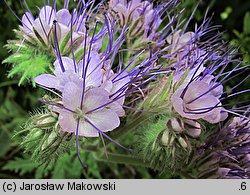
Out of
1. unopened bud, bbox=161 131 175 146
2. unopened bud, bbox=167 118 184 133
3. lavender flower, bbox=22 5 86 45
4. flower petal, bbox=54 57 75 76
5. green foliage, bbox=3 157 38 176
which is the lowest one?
unopened bud, bbox=161 131 175 146

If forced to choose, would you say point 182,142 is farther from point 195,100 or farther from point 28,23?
point 28,23

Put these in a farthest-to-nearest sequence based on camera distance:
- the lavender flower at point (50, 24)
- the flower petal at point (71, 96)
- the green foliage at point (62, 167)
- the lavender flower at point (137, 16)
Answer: the green foliage at point (62, 167), the lavender flower at point (137, 16), the lavender flower at point (50, 24), the flower petal at point (71, 96)

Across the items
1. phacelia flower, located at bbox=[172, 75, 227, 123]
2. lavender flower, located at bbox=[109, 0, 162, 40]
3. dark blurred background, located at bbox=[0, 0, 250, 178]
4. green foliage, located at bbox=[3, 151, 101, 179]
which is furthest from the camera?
dark blurred background, located at bbox=[0, 0, 250, 178]

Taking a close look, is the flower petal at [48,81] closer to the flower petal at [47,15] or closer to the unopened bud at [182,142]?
the flower petal at [47,15]

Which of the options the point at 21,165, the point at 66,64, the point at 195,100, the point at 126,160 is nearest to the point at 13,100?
the point at 21,165

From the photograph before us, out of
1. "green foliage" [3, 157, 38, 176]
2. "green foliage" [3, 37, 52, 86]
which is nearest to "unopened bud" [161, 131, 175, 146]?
"green foliage" [3, 37, 52, 86]

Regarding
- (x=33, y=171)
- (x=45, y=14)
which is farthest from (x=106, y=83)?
(x=33, y=171)

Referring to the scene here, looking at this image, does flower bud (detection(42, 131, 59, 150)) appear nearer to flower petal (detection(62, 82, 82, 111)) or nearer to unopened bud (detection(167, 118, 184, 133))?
flower petal (detection(62, 82, 82, 111))

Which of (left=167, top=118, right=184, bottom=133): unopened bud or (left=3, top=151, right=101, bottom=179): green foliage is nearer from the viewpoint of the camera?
(left=167, top=118, right=184, bottom=133): unopened bud

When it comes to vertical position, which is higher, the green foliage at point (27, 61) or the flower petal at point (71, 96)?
the green foliage at point (27, 61)

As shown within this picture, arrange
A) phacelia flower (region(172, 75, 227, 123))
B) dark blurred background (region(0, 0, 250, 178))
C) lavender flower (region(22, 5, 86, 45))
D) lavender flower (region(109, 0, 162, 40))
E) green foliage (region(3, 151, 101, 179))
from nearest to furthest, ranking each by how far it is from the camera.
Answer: phacelia flower (region(172, 75, 227, 123))
lavender flower (region(22, 5, 86, 45))
lavender flower (region(109, 0, 162, 40))
green foliage (region(3, 151, 101, 179))
dark blurred background (region(0, 0, 250, 178))

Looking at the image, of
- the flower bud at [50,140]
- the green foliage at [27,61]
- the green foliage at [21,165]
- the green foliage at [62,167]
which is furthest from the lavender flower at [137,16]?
the green foliage at [21,165]
